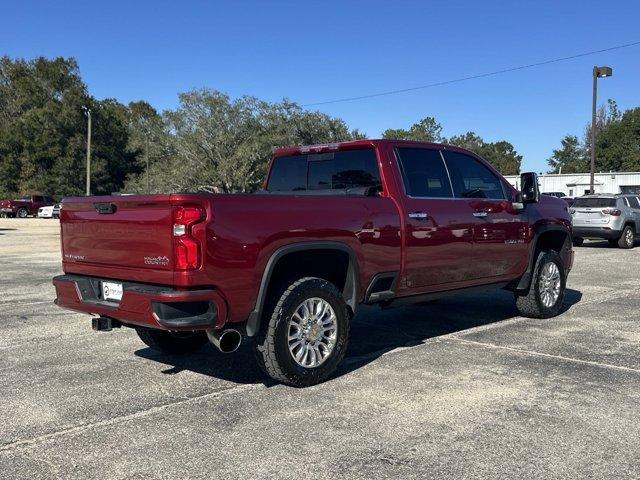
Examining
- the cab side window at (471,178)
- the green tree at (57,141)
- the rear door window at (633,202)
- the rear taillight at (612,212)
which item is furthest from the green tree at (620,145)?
the cab side window at (471,178)

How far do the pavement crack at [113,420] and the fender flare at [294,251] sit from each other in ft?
1.82

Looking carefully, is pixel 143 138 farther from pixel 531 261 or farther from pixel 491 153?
pixel 491 153

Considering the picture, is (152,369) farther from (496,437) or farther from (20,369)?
(496,437)

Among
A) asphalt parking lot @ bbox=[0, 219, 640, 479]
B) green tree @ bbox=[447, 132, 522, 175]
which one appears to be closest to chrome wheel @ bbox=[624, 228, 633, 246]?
asphalt parking lot @ bbox=[0, 219, 640, 479]

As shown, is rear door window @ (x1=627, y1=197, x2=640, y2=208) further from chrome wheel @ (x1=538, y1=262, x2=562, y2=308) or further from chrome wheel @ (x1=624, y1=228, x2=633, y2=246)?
chrome wheel @ (x1=538, y1=262, x2=562, y2=308)

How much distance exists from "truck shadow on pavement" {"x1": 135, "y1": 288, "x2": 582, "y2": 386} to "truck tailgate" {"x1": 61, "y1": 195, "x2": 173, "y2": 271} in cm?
121

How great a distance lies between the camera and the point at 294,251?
4.63 meters

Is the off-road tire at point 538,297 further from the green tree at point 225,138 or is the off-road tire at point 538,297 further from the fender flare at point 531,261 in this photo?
the green tree at point 225,138

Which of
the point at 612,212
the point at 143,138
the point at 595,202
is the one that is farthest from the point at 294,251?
the point at 143,138

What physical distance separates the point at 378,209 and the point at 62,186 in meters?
59.2

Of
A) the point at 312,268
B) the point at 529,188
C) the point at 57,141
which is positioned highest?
the point at 57,141

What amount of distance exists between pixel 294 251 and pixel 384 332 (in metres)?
2.50

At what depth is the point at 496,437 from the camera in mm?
3771

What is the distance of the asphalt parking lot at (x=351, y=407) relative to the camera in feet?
11.2
